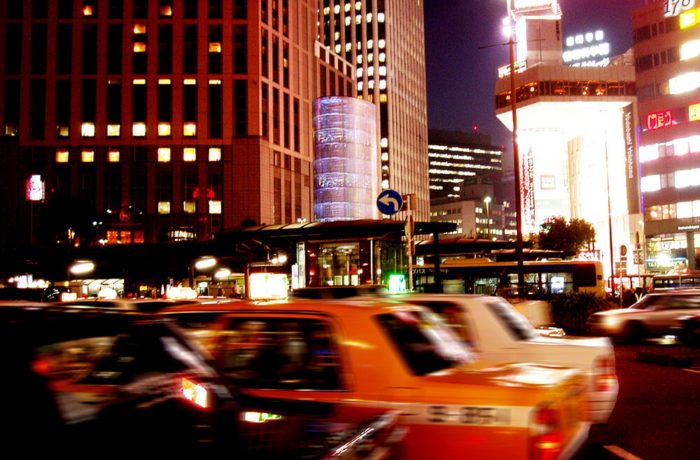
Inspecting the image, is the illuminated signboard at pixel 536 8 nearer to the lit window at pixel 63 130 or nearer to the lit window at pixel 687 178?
the lit window at pixel 687 178

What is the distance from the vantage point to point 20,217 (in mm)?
63219

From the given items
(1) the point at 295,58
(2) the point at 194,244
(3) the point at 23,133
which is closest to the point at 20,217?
(3) the point at 23,133

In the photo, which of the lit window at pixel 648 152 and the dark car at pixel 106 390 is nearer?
the dark car at pixel 106 390

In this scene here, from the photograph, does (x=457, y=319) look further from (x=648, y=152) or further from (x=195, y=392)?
(x=648, y=152)

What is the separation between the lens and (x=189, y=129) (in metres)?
66.9

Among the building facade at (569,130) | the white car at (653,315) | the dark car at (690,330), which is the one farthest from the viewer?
the building facade at (569,130)

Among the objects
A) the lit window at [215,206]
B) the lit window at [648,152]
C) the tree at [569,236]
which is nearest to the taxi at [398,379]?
the lit window at [215,206]

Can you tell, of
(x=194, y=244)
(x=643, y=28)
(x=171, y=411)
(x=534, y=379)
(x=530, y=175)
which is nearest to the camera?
(x=171, y=411)

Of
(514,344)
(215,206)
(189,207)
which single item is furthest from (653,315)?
(189,207)

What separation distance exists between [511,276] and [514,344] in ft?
83.5

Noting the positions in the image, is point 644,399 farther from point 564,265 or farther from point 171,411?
point 564,265

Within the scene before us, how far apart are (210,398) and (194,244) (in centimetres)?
2129

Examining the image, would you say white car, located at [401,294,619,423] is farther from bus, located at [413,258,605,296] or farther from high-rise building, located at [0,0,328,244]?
high-rise building, located at [0,0,328,244]

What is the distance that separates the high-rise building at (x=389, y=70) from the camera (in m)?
126
